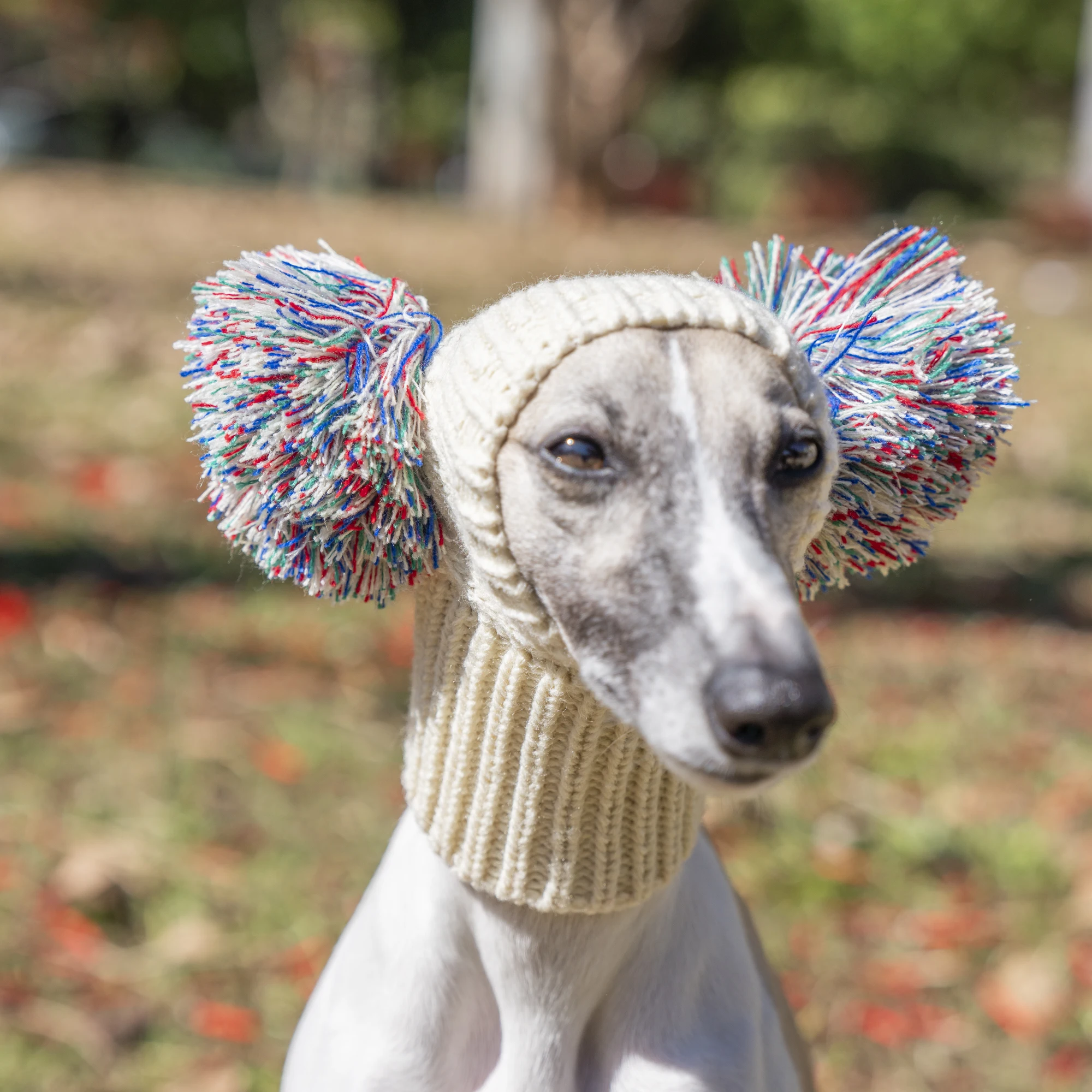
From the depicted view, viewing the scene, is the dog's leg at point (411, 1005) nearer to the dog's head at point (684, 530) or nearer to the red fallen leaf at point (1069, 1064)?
the dog's head at point (684, 530)

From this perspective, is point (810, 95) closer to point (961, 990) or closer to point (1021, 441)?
point (1021, 441)

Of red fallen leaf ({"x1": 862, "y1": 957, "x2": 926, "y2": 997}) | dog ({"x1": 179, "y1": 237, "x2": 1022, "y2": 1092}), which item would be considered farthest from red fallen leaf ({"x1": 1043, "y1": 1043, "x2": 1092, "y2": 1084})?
dog ({"x1": 179, "y1": 237, "x2": 1022, "y2": 1092})

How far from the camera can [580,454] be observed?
4.29 ft

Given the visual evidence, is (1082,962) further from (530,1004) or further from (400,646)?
(400,646)

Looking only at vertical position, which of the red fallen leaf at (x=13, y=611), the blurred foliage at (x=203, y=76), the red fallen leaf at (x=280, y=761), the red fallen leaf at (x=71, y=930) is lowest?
the blurred foliage at (x=203, y=76)

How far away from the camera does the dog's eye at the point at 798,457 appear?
1.35 metres

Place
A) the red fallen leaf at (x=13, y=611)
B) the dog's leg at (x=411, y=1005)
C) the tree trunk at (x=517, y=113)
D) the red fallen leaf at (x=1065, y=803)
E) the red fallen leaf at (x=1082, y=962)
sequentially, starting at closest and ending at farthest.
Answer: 1. the dog's leg at (x=411, y=1005)
2. the red fallen leaf at (x=1082, y=962)
3. the red fallen leaf at (x=1065, y=803)
4. the red fallen leaf at (x=13, y=611)
5. the tree trunk at (x=517, y=113)

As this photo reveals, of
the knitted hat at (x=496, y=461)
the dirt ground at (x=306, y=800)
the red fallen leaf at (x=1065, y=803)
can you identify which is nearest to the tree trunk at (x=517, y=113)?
the dirt ground at (x=306, y=800)

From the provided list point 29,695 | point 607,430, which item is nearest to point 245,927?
point 29,695

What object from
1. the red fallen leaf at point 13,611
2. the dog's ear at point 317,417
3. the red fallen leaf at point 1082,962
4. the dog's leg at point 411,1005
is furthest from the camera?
the red fallen leaf at point 13,611

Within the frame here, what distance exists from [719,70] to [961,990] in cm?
2257

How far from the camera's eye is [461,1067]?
1.57 m

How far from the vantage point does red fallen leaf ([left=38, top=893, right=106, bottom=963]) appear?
2.73 meters

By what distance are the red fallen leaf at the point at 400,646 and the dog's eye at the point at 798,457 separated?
2.64 m
